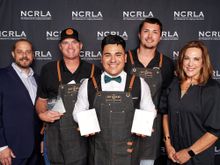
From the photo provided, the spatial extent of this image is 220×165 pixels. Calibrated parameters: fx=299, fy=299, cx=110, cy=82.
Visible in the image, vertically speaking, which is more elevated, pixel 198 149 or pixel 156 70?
pixel 156 70

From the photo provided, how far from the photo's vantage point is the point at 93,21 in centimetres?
365

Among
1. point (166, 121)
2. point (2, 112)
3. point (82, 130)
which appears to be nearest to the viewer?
point (82, 130)

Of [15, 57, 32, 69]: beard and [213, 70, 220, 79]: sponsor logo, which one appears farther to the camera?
[213, 70, 220, 79]: sponsor logo

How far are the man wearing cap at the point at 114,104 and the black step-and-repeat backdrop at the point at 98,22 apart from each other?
135 centimetres

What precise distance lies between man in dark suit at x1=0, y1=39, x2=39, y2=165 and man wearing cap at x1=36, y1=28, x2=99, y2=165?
0.16 meters

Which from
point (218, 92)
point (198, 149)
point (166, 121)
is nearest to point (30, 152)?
point (166, 121)

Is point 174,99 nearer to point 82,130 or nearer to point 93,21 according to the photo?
point 82,130

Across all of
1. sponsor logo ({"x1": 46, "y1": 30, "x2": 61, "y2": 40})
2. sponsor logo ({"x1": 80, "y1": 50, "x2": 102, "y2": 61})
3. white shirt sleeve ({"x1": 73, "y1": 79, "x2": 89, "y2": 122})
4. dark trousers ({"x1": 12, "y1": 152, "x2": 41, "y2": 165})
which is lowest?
dark trousers ({"x1": 12, "y1": 152, "x2": 41, "y2": 165})

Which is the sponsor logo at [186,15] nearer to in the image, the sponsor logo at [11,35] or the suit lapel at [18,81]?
the sponsor logo at [11,35]

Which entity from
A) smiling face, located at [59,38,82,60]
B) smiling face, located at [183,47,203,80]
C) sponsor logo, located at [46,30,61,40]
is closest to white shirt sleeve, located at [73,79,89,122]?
smiling face, located at [59,38,82,60]

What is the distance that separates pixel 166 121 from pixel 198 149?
39cm

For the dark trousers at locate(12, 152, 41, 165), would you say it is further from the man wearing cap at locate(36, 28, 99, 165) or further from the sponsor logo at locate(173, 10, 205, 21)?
the sponsor logo at locate(173, 10, 205, 21)

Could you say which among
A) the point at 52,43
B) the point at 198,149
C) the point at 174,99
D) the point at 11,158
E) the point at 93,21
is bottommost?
the point at 11,158

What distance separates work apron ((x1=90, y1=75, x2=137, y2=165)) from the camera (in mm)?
2287
